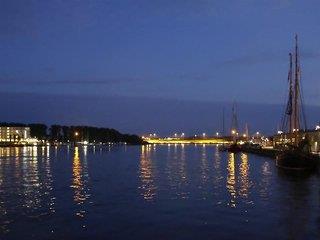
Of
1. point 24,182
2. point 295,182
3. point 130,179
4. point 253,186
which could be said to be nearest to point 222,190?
point 253,186

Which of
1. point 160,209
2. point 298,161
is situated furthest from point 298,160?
point 160,209

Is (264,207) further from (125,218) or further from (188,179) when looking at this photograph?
(188,179)

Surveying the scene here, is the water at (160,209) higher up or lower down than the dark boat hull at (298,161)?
lower down

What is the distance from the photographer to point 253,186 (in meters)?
52.3

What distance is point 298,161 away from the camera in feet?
214

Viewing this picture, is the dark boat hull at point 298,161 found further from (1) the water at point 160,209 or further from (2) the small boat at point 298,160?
(1) the water at point 160,209

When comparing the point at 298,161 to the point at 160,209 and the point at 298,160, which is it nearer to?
the point at 298,160

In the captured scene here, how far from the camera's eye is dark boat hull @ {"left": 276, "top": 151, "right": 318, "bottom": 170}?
6438cm

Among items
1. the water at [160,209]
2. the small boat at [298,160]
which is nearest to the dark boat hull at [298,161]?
the small boat at [298,160]

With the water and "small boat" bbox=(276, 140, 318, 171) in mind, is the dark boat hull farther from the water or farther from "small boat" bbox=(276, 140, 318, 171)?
the water

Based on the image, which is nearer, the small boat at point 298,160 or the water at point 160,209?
the water at point 160,209

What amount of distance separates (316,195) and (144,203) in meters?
14.0

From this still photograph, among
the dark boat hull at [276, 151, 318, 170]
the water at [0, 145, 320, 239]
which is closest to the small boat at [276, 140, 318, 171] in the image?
the dark boat hull at [276, 151, 318, 170]

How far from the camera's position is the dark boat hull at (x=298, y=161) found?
64.4 metres
